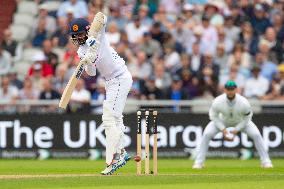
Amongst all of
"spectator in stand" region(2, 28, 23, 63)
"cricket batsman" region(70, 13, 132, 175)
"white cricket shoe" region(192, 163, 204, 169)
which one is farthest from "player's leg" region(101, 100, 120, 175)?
"spectator in stand" region(2, 28, 23, 63)

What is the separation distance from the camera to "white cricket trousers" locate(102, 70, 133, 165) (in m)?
14.6

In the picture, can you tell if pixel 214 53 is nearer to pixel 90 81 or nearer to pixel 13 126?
pixel 90 81

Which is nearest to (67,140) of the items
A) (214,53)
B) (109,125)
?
(214,53)

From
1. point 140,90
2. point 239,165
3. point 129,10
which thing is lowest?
point 239,165

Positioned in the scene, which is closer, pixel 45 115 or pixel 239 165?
pixel 239 165

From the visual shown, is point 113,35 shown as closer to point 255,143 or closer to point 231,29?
point 231,29

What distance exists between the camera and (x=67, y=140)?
21.3m

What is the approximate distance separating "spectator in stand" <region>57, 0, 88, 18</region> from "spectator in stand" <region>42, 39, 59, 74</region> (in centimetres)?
A: 109

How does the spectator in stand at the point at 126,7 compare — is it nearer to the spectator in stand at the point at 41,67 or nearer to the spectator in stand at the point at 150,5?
the spectator in stand at the point at 150,5

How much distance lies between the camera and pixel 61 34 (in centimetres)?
2320

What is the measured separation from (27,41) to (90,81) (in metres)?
2.38

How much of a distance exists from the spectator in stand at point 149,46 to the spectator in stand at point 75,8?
1565 mm

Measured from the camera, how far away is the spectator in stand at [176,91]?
21703 millimetres

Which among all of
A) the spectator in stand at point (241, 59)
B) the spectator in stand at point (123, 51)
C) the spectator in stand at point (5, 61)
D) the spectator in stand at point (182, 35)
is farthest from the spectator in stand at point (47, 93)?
the spectator in stand at point (241, 59)
